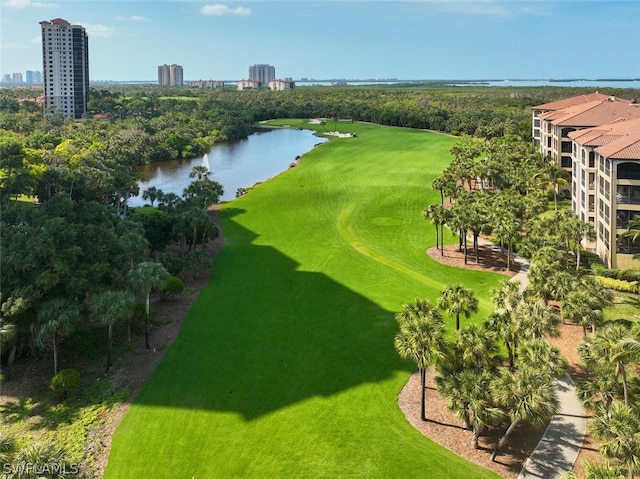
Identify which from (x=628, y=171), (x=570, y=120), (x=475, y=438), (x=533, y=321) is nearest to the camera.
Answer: (x=475, y=438)

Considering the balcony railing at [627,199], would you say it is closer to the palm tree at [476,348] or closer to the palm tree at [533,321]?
the palm tree at [533,321]

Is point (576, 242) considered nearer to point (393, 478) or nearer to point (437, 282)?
point (437, 282)

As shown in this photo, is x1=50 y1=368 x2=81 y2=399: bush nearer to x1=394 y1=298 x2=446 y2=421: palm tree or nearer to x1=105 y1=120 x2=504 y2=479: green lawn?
x1=105 y1=120 x2=504 y2=479: green lawn

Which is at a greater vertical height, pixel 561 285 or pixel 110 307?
pixel 561 285

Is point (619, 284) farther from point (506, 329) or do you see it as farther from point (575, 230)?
point (506, 329)

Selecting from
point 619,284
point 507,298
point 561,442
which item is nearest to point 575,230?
point 619,284
